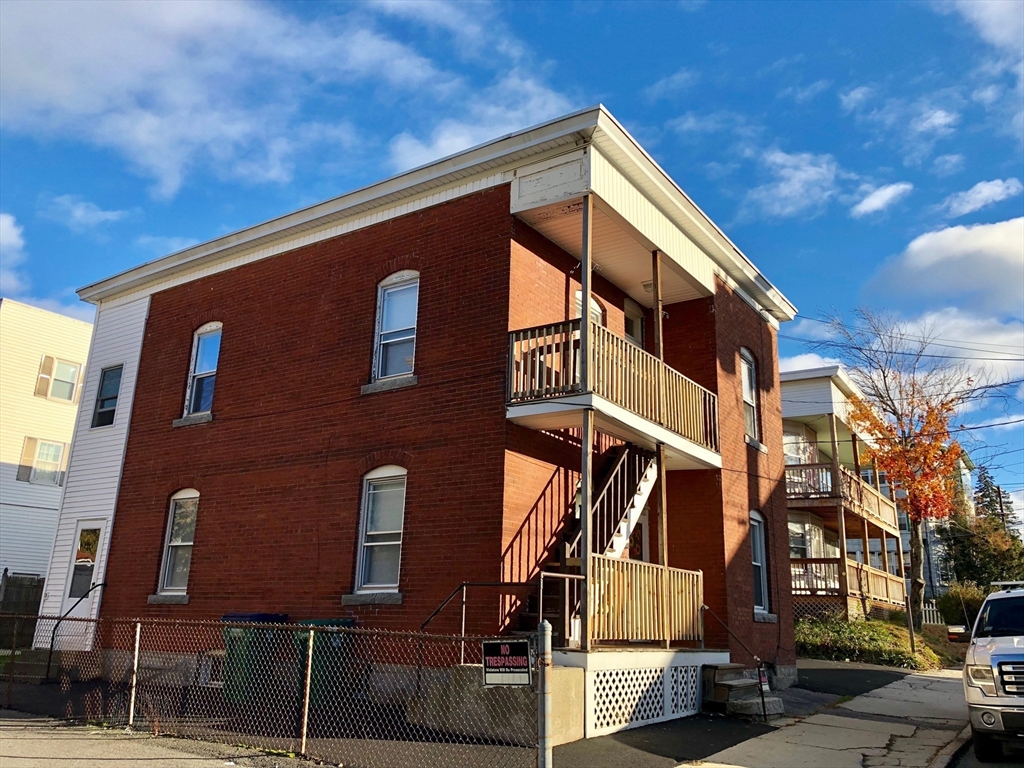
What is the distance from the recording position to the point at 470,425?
12.2 m

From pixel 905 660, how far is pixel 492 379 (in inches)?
598

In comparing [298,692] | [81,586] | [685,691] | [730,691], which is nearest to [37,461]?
[81,586]

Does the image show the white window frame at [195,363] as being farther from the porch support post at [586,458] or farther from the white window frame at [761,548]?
the white window frame at [761,548]

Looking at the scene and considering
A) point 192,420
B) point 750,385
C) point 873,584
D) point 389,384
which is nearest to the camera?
point 389,384

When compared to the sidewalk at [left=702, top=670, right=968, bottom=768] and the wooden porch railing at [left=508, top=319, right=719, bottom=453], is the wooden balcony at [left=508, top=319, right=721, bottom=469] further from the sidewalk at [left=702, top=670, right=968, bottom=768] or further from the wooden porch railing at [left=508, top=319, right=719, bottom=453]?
the sidewalk at [left=702, top=670, right=968, bottom=768]

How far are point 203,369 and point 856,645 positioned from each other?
694 inches

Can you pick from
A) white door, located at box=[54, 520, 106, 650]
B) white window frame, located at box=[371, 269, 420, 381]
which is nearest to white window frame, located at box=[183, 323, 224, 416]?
white door, located at box=[54, 520, 106, 650]

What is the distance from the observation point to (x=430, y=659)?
11430 mm

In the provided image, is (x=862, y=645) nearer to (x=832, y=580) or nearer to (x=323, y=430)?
(x=832, y=580)

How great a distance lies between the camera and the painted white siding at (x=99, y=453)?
17.1 m

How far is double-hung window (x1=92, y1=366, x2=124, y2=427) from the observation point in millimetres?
18047

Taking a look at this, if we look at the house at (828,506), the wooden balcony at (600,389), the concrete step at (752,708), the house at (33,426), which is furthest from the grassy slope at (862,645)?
the house at (33,426)

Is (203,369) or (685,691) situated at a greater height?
(203,369)

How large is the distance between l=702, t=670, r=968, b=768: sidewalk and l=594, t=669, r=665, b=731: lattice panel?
1387mm
